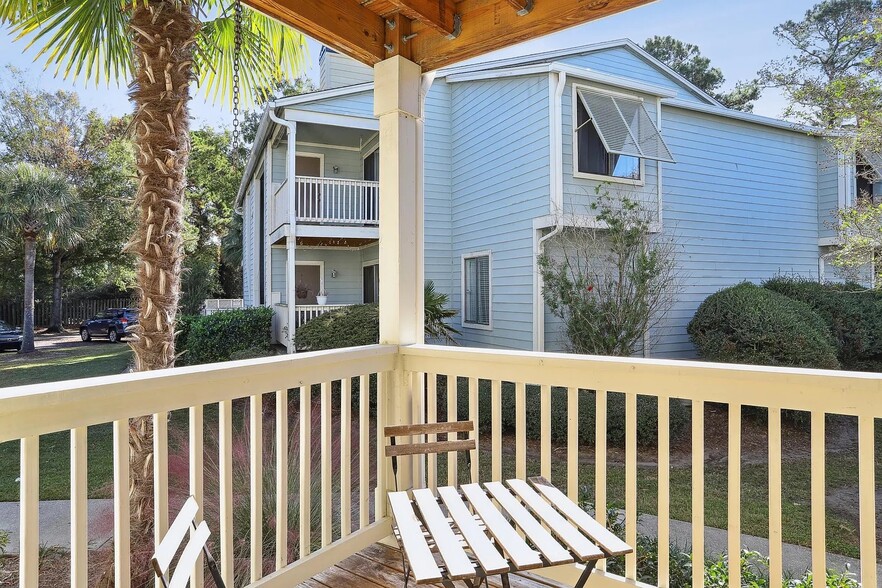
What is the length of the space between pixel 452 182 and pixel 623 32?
400cm

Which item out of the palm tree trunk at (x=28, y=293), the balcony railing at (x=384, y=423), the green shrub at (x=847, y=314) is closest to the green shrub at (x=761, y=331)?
the green shrub at (x=847, y=314)

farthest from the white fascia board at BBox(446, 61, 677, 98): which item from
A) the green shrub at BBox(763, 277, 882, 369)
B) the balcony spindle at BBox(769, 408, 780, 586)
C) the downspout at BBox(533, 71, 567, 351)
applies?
the balcony spindle at BBox(769, 408, 780, 586)

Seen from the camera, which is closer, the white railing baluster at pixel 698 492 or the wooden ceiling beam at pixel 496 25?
the white railing baluster at pixel 698 492

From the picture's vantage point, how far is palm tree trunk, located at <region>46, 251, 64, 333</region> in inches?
618

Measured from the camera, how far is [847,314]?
26.0 ft

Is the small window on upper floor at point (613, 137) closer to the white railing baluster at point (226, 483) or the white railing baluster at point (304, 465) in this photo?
the white railing baluster at point (304, 465)

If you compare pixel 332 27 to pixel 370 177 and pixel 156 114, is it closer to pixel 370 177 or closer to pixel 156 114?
pixel 156 114

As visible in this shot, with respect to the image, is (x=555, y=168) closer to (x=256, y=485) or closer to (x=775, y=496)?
(x=775, y=496)

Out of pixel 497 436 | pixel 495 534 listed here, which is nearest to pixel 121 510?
pixel 495 534

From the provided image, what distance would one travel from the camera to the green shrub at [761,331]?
6.36m

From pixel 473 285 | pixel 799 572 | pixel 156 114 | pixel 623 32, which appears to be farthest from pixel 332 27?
pixel 623 32

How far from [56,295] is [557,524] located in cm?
1929

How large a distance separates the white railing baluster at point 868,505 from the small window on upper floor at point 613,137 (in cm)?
635

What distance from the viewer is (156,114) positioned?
9.67 feet
